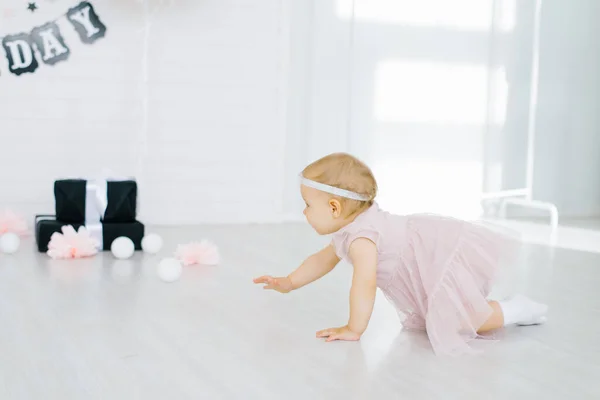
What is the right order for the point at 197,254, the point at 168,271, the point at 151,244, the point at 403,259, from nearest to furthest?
the point at 403,259, the point at 168,271, the point at 197,254, the point at 151,244

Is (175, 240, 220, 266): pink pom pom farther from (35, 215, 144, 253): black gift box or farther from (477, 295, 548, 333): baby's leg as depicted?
(477, 295, 548, 333): baby's leg

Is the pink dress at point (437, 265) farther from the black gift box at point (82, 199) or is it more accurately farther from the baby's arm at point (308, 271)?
the black gift box at point (82, 199)

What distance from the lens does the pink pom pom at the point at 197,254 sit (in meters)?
2.54

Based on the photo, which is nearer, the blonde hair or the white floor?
the white floor

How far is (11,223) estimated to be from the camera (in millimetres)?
2941

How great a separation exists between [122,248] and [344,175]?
1175 mm

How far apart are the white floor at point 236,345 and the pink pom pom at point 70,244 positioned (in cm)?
10

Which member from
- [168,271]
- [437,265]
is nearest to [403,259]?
[437,265]

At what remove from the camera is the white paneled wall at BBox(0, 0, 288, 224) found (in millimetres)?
3270

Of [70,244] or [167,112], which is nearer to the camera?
[70,244]

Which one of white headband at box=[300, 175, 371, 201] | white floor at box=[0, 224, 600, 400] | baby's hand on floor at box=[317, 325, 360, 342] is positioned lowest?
white floor at box=[0, 224, 600, 400]

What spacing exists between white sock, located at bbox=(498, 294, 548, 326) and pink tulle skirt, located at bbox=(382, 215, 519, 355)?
84 millimetres

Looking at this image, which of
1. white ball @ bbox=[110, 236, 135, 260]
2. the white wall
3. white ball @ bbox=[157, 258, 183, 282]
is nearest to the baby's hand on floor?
white ball @ bbox=[157, 258, 183, 282]

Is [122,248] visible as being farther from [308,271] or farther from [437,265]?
[437,265]
